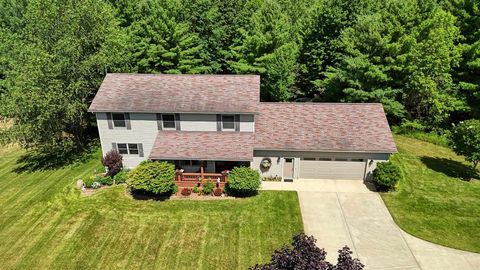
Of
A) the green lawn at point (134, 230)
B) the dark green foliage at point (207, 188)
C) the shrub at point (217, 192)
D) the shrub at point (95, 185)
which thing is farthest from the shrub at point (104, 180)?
the shrub at point (217, 192)

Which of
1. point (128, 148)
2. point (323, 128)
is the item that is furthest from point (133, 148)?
point (323, 128)

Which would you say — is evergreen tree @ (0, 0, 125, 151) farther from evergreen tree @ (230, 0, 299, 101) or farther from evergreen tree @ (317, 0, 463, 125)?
evergreen tree @ (317, 0, 463, 125)

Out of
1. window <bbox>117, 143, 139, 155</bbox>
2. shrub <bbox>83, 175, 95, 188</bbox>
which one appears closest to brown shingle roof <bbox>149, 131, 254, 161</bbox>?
window <bbox>117, 143, 139, 155</bbox>

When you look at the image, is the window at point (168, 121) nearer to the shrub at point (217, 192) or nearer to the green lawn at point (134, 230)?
the green lawn at point (134, 230)

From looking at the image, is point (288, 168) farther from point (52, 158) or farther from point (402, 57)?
point (52, 158)

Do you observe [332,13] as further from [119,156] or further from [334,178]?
[119,156]

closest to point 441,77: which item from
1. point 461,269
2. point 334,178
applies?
point 334,178
